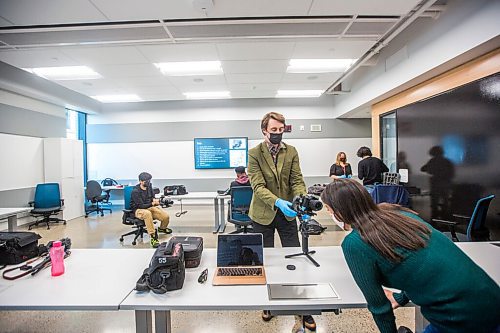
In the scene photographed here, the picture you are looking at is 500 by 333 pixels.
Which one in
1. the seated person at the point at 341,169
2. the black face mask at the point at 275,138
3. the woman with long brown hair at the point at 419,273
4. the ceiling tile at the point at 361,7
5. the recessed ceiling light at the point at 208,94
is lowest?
the woman with long brown hair at the point at 419,273

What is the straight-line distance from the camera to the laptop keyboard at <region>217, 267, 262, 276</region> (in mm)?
1423

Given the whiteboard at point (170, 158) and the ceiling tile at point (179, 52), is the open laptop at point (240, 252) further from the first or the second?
the whiteboard at point (170, 158)

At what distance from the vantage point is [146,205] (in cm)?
429

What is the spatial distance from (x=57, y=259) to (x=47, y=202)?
500 cm

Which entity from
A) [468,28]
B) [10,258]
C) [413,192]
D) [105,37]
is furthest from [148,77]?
[413,192]

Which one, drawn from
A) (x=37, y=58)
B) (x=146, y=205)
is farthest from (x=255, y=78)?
(x=37, y=58)

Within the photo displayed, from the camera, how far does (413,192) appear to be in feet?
13.7

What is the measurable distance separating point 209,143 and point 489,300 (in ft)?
21.7

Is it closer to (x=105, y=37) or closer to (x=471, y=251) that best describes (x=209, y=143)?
(x=105, y=37)

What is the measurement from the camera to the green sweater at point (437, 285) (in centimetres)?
89

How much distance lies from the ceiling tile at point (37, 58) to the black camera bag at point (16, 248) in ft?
9.79

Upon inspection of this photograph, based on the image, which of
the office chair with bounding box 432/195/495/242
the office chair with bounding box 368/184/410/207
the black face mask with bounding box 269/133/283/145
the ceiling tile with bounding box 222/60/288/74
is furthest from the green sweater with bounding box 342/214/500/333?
the ceiling tile with bounding box 222/60/288/74

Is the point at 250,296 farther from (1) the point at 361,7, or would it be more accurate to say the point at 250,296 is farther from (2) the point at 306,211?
(1) the point at 361,7

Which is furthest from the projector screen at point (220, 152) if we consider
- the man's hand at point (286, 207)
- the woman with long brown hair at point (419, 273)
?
the woman with long brown hair at point (419, 273)
